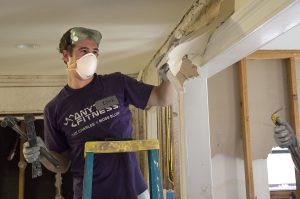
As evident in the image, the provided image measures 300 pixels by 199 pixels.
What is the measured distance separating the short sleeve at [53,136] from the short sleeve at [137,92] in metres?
0.40

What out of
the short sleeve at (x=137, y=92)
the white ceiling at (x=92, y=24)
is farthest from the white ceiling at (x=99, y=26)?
the short sleeve at (x=137, y=92)

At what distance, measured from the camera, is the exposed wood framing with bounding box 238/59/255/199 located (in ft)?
10.0

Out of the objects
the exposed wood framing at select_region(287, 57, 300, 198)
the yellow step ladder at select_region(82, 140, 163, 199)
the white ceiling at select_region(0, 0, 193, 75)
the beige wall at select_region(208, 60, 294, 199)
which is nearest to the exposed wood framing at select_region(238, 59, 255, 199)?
the beige wall at select_region(208, 60, 294, 199)

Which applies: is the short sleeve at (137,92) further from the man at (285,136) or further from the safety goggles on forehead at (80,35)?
the man at (285,136)

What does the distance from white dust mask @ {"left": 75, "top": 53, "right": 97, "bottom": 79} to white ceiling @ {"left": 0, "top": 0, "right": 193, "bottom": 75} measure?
757 millimetres

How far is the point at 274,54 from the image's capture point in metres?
3.28

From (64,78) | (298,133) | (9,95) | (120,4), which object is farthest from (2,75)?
(298,133)

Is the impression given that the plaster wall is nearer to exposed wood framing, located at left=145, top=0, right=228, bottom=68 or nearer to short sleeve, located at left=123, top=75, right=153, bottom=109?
exposed wood framing, located at left=145, top=0, right=228, bottom=68

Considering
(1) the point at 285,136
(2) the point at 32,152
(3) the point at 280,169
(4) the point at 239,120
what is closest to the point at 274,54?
(4) the point at 239,120

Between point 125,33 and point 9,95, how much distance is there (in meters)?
2.30

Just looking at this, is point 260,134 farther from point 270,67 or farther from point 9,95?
point 9,95

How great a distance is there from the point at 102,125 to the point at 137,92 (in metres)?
0.24

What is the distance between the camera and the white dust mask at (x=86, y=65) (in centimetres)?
163

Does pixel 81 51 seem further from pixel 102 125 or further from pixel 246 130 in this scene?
pixel 246 130
